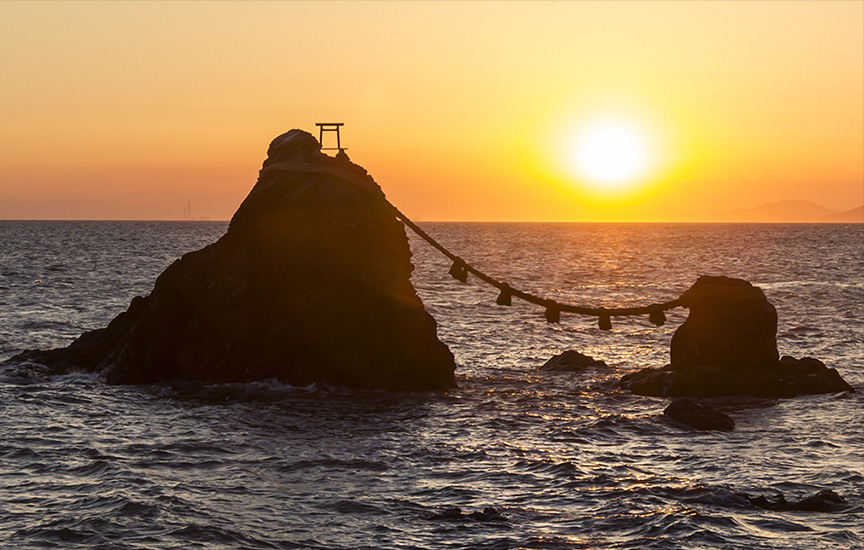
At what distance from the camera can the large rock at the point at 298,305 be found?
28.7 m

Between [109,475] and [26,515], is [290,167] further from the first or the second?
[26,515]

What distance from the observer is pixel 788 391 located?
2867 cm

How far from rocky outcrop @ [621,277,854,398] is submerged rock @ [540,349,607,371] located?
3809 mm

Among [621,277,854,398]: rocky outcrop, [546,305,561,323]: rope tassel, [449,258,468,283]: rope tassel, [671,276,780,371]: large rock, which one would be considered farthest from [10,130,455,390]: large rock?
[671,276,780,371]: large rock

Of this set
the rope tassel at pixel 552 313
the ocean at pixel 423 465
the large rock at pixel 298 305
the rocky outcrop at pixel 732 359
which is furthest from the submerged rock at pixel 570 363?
the large rock at pixel 298 305

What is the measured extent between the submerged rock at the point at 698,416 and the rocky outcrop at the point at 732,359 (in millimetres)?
3533

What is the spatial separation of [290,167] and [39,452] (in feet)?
40.5

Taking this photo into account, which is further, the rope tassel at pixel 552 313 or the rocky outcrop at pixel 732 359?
A: the rope tassel at pixel 552 313

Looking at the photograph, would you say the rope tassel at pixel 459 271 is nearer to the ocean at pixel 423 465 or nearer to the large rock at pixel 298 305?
the large rock at pixel 298 305

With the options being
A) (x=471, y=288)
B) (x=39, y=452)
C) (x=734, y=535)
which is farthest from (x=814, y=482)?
(x=471, y=288)

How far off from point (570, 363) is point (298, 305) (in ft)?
34.8

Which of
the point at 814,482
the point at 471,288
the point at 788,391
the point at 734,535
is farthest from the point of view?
the point at 471,288

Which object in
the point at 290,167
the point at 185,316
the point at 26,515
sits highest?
the point at 290,167

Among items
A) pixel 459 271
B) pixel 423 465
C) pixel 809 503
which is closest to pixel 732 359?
pixel 459 271
